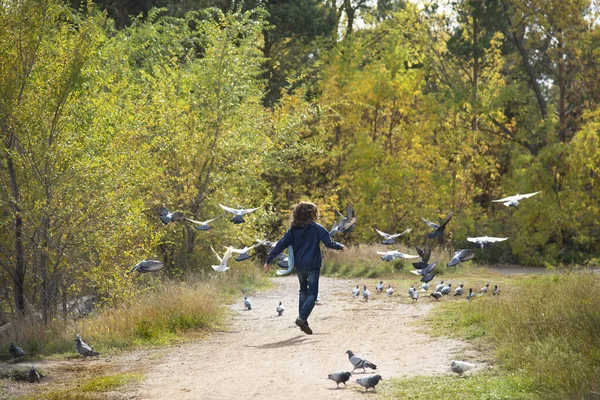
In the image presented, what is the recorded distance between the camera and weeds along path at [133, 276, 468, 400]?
28.1ft

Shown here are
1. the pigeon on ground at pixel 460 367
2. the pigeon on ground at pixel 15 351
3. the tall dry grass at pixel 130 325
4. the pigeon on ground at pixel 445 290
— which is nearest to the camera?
the pigeon on ground at pixel 460 367

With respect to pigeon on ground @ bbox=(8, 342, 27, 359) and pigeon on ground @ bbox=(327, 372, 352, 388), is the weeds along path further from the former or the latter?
pigeon on ground @ bbox=(8, 342, 27, 359)

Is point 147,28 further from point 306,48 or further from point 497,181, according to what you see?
point 497,181

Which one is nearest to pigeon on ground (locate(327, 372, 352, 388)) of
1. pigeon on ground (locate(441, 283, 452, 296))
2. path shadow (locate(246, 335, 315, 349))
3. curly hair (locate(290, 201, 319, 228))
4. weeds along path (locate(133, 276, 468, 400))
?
weeds along path (locate(133, 276, 468, 400))

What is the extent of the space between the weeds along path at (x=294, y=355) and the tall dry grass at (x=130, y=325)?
626 mm

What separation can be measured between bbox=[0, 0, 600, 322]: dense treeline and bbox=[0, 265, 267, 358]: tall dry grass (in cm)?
70

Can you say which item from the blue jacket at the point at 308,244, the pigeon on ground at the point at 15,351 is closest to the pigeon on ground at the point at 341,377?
the blue jacket at the point at 308,244

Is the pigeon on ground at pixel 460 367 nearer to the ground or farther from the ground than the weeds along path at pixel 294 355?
farther from the ground

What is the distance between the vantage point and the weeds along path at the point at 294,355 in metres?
8.56

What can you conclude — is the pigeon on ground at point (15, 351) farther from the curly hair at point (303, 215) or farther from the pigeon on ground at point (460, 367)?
the pigeon on ground at point (460, 367)

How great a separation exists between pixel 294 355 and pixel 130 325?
325 cm

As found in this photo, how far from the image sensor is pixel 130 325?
41.6 ft

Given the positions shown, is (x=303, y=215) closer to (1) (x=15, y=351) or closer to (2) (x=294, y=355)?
(2) (x=294, y=355)

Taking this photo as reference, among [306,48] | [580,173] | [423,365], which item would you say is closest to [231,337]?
[423,365]
